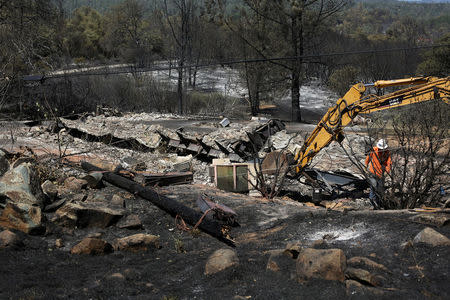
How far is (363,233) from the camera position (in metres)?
5.27

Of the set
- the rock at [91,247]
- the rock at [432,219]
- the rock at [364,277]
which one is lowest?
the rock at [91,247]

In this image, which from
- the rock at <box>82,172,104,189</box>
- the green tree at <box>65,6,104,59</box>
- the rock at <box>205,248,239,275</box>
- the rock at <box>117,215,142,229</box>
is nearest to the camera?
the rock at <box>205,248,239,275</box>

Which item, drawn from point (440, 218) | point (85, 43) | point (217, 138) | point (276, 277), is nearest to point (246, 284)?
point (276, 277)

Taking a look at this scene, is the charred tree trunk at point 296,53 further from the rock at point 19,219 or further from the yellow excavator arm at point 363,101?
the rock at point 19,219

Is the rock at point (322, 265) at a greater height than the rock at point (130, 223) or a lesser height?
greater

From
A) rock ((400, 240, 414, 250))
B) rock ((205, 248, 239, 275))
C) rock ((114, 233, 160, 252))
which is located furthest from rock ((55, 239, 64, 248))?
rock ((400, 240, 414, 250))

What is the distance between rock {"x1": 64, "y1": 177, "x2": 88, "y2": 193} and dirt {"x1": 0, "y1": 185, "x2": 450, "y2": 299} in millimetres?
1787

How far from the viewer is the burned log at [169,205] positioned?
6.04 m

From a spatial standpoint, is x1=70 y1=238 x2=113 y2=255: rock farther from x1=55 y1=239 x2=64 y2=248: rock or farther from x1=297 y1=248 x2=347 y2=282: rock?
x1=297 y1=248 x2=347 y2=282: rock

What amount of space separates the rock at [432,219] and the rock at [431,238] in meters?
0.65

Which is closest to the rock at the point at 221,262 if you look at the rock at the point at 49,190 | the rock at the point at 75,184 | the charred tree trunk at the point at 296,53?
the rock at the point at 49,190

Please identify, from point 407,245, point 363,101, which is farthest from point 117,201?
point 363,101

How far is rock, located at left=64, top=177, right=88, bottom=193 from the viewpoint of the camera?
775 cm

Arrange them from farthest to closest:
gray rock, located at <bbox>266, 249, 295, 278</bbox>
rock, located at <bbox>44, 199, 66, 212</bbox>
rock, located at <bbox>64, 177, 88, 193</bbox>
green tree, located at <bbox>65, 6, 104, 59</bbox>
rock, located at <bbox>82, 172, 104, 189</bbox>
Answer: green tree, located at <bbox>65, 6, 104, 59</bbox>, rock, located at <bbox>82, 172, 104, 189</bbox>, rock, located at <bbox>64, 177, 88, 193</bbox>, rock, located at <bbox>44, 199, 66, 212</bbox>, gray rock, located at <bbox>266, 249, 295, 278</bbox>
